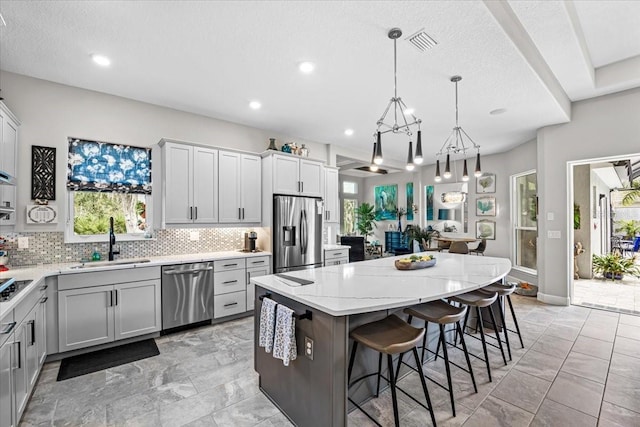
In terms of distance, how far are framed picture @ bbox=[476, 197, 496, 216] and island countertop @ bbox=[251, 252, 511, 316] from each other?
442 centimetres

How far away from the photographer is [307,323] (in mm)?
1862

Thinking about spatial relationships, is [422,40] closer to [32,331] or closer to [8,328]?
[8,328]

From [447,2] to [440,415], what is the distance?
2.91m

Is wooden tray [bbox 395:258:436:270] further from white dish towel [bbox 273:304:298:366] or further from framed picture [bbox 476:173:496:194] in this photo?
framed picture [bbox 476:173:496:194]

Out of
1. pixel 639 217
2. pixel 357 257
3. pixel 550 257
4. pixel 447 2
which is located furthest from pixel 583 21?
pixel 639 217

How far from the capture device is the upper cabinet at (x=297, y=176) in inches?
173

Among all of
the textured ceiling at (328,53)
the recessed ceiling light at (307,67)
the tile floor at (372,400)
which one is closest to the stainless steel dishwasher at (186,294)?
the tile floor at (372,400)

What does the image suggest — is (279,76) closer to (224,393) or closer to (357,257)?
(224,393)

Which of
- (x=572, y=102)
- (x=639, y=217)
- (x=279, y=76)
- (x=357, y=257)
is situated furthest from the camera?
(x=639, y=217)

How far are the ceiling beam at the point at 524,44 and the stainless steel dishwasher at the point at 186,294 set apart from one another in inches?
151

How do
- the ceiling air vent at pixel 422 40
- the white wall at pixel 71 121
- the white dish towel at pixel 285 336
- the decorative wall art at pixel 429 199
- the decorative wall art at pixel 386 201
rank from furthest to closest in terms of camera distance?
the decorative wall art at pixel 386 201
the decorative wall art at pixel 429 199
the white wall at pixel 71 121
the ceiling air vent at pixel 422 40
the white dish towel at pixel 285 336

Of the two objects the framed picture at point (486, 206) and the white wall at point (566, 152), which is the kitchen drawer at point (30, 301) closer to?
the white wall at point (566, 152)

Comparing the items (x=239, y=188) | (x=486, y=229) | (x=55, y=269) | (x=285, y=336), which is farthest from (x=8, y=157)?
(x=486, y=229)

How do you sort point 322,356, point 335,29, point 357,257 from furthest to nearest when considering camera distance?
point 357,257
point 335,29
point 322,356
